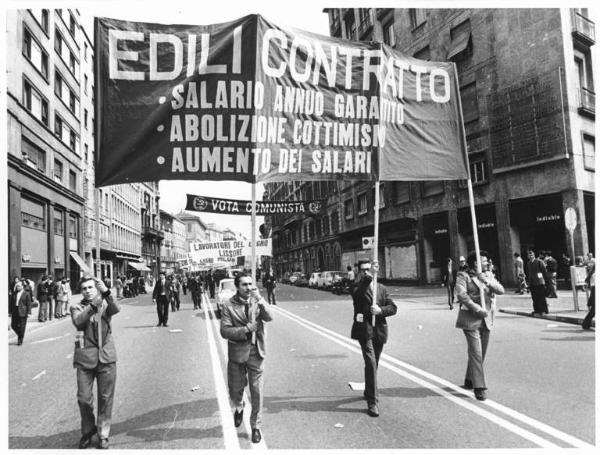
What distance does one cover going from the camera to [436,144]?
6203 mm

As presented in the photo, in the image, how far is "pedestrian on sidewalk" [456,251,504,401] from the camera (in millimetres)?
5965

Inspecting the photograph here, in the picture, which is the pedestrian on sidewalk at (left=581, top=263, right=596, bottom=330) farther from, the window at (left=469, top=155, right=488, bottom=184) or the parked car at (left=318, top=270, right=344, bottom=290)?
the parked car at (left=318, top=270, right=344, bottom=290)

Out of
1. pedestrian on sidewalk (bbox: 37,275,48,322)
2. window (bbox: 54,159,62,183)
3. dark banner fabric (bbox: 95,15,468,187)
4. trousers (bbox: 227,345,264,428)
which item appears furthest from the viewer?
window (bbox: 54,159,62,183)

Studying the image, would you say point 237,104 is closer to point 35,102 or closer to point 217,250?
point 217,250

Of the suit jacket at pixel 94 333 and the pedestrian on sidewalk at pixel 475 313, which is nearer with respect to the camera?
the suit jacket at pixel 94 333

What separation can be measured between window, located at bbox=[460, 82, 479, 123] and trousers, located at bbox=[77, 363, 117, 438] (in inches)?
998

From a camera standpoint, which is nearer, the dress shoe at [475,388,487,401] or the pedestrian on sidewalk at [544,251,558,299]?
the dress shoe at [475,388,487,401]

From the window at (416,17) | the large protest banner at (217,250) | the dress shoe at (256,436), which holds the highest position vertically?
the window at (416,17)

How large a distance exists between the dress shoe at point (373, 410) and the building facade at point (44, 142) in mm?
22867

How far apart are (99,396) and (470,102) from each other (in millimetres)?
26072

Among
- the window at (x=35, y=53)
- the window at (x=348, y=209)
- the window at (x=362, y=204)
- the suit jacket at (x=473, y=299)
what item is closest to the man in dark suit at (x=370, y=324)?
the suit jacket at (x=473, y=299)

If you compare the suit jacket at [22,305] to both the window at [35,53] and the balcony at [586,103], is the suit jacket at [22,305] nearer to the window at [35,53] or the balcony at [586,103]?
the window at [35,53]

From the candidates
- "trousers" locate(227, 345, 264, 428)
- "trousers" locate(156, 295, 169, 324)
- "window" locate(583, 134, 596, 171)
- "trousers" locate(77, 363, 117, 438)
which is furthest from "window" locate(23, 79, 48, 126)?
"window" locate(583, 134, 596, 171)

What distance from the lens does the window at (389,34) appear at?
1304 inches
